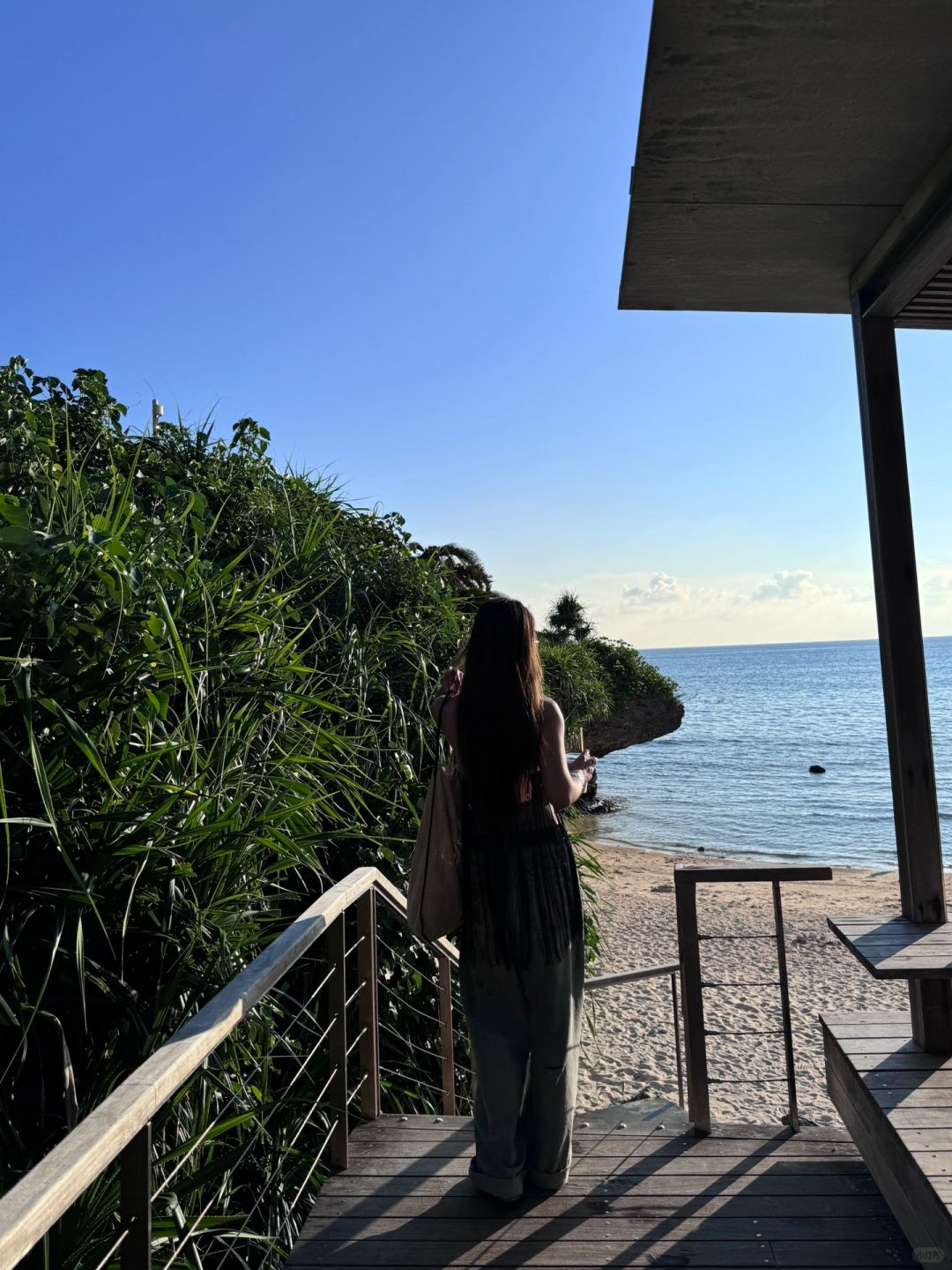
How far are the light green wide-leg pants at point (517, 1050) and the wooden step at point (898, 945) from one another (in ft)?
3.28

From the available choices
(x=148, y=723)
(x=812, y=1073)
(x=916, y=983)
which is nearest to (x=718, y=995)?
(x=812, y=1073)

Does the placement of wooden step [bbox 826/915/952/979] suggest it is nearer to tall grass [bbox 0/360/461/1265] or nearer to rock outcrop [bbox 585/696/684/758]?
tall grass [bbox 0/360/461/1265]

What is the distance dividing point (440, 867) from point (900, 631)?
1894 millimetres

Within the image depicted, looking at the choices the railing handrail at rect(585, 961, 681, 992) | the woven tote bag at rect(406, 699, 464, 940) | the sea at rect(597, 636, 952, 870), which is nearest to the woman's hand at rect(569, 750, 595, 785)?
the woven tote bag at rect(406, 699, 464, 940)

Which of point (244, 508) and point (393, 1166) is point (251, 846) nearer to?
point (393, 1166)

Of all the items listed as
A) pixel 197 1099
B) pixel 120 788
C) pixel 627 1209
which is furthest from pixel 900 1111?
pixel 120 788

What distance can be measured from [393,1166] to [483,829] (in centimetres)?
119

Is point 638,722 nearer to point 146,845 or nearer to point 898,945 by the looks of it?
point 898,945

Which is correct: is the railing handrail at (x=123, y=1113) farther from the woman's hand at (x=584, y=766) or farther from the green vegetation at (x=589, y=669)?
the green vegetation at (x=589, y=669)

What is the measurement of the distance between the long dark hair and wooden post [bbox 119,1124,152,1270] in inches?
45.4

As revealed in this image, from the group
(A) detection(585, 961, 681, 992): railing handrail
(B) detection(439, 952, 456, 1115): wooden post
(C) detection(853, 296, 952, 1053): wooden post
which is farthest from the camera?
(A) detection(585, 961, 681, 992): railing handrail

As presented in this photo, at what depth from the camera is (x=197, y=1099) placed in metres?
2.46

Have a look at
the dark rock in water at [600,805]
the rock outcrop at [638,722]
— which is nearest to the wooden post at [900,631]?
the rock outcrop at [638,722]

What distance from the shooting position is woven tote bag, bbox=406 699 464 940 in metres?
2.37
